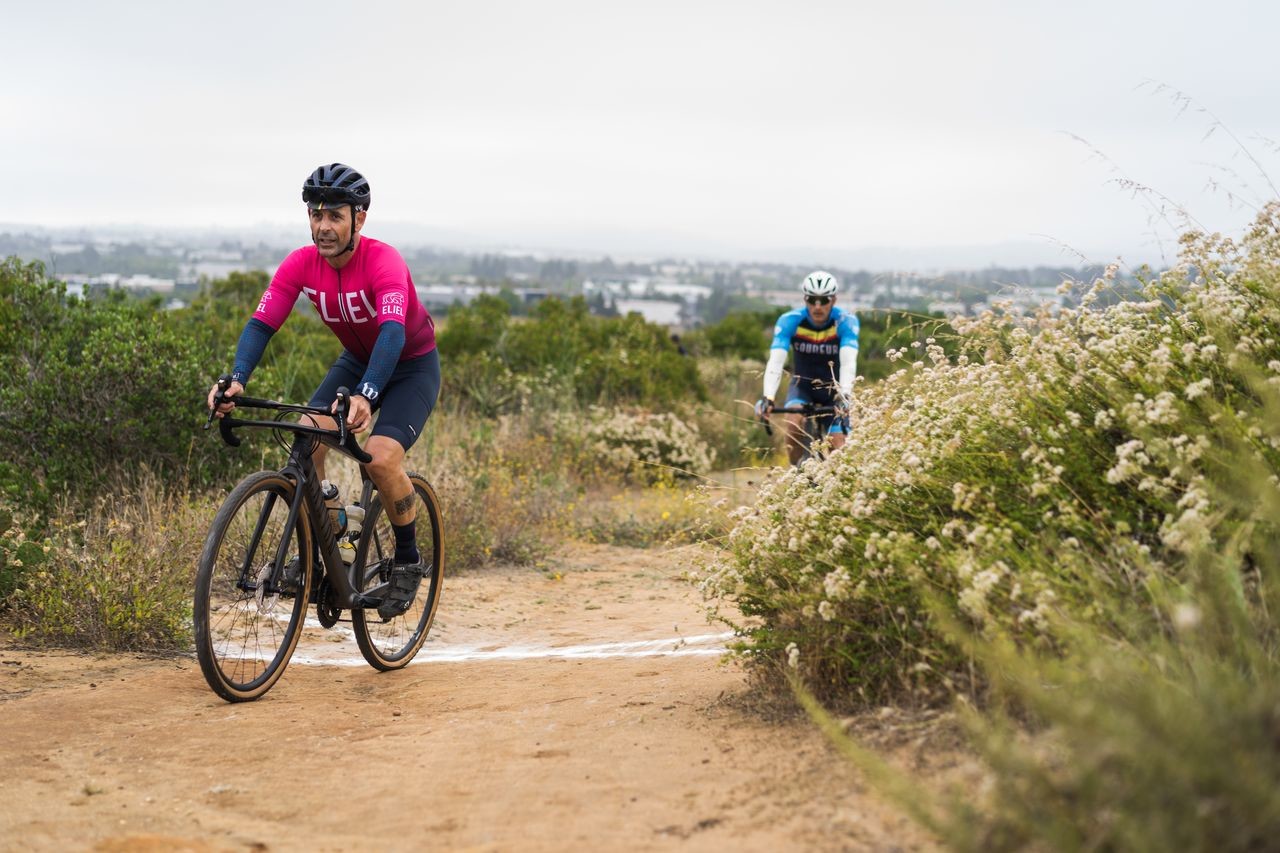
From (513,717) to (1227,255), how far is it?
379 cm

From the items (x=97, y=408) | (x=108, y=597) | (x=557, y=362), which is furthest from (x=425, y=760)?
(x=557, y=362)

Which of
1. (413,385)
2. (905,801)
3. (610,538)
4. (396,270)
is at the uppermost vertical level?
(396,270)

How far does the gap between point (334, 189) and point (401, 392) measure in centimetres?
115

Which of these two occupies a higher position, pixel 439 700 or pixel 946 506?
pixel 946 506

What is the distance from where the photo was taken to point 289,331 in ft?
51.2

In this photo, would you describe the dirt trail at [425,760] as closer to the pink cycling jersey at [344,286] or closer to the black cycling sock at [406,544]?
the black cycling sock at [406,544]

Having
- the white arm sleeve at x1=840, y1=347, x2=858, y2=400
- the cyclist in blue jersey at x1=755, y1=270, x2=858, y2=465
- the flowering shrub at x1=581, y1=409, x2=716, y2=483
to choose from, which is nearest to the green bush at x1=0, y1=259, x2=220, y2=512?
the cyclist in blue jersey at x1=755, y1=270, x2=858, y2=465

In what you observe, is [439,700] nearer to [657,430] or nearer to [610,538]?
[610,538]

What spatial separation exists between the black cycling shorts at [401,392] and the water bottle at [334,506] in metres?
0.40

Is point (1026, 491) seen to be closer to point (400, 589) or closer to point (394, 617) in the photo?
point (400, 589)

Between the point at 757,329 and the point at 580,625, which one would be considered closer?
the point at 580,625

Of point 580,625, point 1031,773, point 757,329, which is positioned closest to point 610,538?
point 580,625

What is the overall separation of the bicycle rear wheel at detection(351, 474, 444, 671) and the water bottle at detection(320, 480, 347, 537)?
243mm

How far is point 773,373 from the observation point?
9664mm
